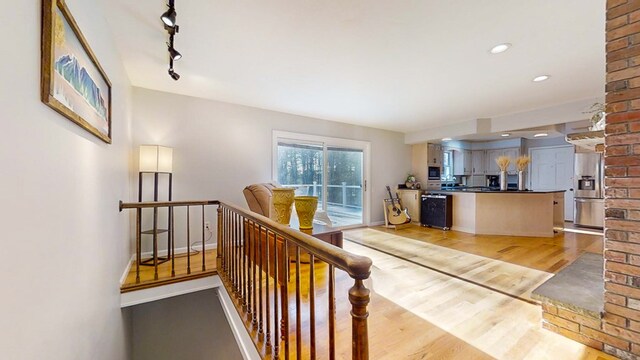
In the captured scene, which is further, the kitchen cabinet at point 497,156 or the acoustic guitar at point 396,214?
the kitchen cabinet at point 497,156

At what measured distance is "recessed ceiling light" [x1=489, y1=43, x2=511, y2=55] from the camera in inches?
91.4

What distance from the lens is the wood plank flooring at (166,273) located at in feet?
8.05

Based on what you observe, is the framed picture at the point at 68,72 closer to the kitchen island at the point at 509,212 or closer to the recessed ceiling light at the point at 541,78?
the recessed ceiling light at the point at 541,78

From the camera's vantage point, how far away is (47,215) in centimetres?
104

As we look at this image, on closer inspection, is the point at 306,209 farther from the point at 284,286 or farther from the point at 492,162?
the point at 492,162

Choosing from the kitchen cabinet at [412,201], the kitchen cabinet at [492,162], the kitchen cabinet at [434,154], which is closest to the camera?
the kitchen cabinet at [412,201]

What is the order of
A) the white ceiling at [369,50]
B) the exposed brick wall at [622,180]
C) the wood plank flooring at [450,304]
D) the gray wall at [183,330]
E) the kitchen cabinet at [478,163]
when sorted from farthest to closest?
the kitchen cabinet at [478,163] < the gray wall at [183,330] < the white ceiling at [369,50] < the wood plank flooring at [450,304] < the exposed brick wall at [622,180]

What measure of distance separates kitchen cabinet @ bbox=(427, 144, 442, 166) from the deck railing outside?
15.3 ft

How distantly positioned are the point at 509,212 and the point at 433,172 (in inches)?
75.9

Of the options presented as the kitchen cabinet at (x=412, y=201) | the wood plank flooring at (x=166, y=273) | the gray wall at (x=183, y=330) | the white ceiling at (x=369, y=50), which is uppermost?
the white ceiling at (x=369, y=50)

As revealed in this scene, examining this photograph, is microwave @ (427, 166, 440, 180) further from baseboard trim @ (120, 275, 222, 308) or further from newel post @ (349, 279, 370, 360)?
newel post @ (349, 279, 370, 360)

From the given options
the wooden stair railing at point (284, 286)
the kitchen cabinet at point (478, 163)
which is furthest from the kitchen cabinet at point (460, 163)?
the wooden stair railing at point (284, 286)

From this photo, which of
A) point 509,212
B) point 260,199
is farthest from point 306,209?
point 509,212

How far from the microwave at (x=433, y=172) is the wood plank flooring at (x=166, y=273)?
5.34 metres
